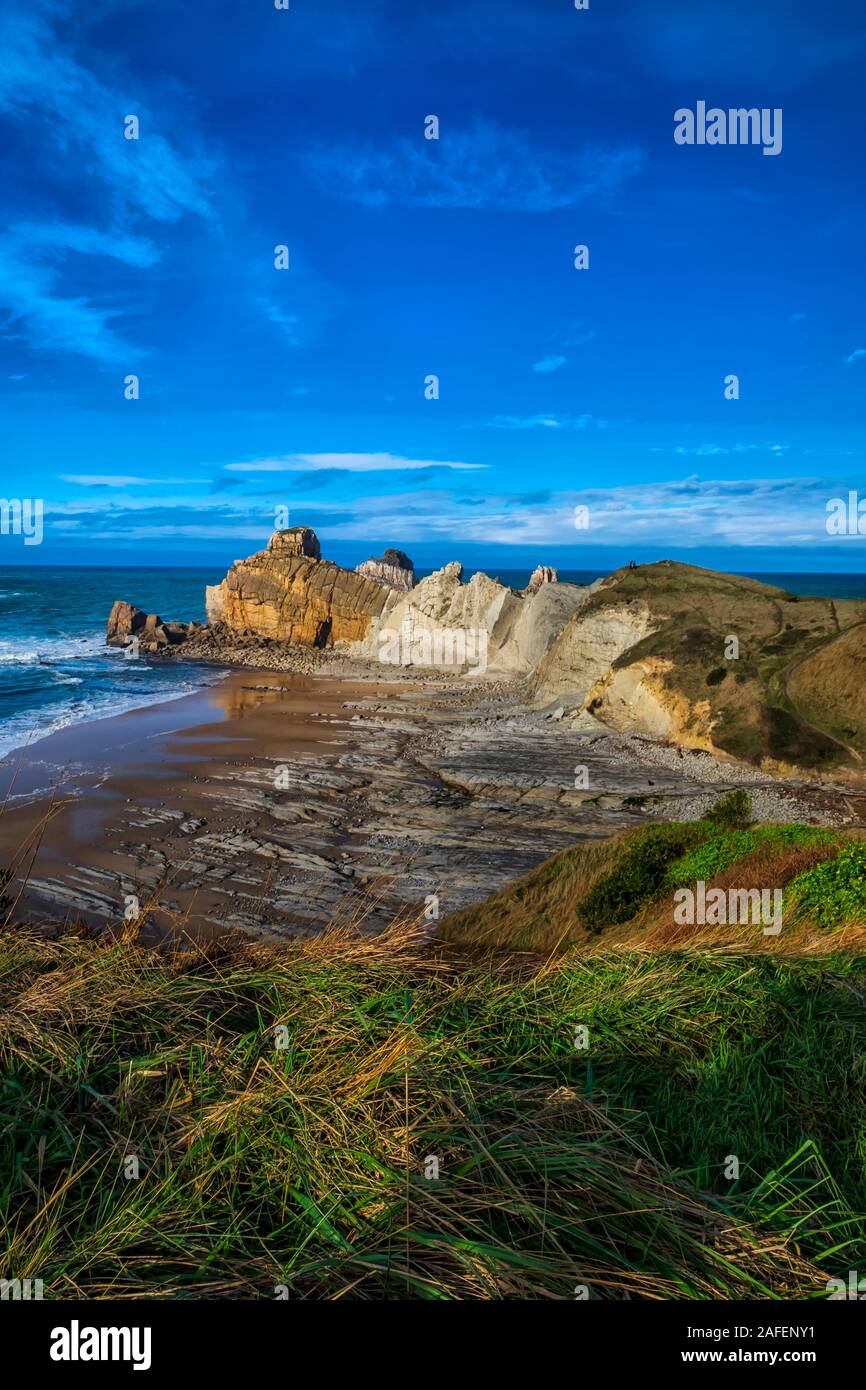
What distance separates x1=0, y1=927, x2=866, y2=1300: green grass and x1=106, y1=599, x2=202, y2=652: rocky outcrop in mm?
56050

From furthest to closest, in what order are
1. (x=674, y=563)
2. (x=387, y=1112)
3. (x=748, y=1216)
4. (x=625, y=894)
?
(x=674, y=563) < (x=625, y=894) < (x=387, y=1112) < (x=748, y=1216)

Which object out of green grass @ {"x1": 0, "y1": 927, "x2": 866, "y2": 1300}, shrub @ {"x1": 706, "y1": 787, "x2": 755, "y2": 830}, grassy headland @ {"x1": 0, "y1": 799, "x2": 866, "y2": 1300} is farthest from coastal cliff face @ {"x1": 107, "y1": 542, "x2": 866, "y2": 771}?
green grass @ {"x1": 0, "y1": 927, "x2": 866, "y2": 1300}

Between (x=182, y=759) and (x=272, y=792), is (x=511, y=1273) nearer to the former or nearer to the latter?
(x=272, y=792)

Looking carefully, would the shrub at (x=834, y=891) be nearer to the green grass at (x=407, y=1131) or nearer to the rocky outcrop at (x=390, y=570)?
the green grass at (x=407, y=1131)

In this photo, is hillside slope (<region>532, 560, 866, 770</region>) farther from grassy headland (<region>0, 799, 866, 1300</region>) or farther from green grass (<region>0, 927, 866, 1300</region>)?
green grass (<region>0, 927, 866, 1300</region>)

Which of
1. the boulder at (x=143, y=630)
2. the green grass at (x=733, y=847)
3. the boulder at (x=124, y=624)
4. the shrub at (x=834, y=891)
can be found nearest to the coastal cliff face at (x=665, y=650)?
the boulder at (x=143, y=630)

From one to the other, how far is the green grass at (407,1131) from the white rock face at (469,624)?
128ft

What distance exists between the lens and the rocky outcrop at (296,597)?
57.5 meters

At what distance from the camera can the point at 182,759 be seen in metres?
25.8

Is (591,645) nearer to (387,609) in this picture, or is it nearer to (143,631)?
(387,609)

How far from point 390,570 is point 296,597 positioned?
37.6ft
